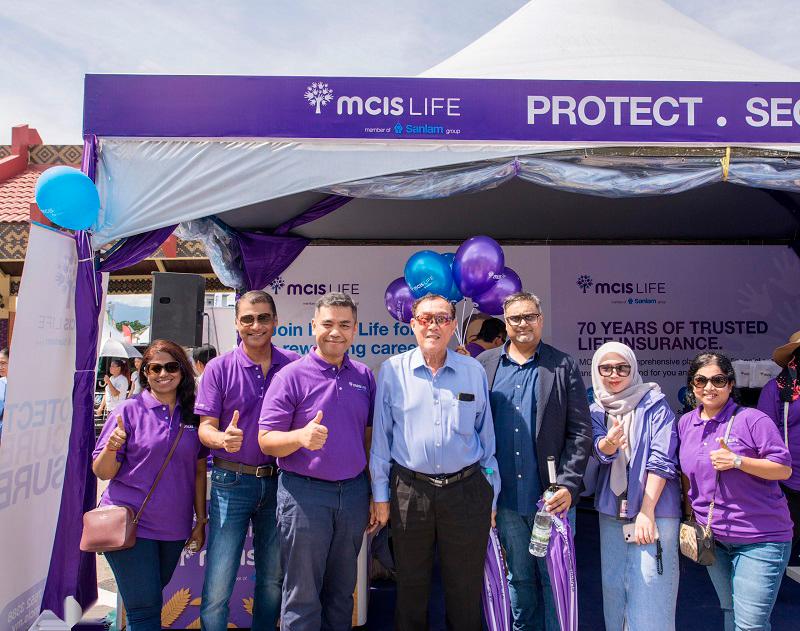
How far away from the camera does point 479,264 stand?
3717mm

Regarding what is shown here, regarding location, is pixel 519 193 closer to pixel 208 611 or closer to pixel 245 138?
pixel 245 138

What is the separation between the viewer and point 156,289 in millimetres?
4902

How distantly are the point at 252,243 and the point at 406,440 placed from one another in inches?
150

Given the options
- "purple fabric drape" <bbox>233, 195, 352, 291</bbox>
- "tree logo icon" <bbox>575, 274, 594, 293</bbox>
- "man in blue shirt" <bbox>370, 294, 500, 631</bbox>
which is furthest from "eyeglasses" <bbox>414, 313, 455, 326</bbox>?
"tree logo icon" <bbox>575, 274, 594, 293</bbox>

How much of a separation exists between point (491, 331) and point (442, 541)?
8.03 ft

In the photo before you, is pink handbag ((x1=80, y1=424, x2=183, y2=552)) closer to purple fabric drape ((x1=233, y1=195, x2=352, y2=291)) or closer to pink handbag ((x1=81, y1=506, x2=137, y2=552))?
pink handbag ((x1=81, y1=506, x2=137, y2=552))

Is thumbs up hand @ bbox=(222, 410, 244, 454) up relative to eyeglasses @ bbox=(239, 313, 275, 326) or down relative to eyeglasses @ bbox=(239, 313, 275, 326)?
down

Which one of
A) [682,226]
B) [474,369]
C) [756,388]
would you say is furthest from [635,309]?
[474,369]

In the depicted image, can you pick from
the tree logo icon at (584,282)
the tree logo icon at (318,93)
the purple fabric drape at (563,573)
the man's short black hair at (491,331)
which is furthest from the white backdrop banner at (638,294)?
the purple fabric drape at (563,573)

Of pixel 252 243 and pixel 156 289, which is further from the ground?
pixel 252 243

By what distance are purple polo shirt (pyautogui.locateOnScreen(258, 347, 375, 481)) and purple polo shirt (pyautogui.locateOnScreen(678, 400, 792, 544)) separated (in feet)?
4.38

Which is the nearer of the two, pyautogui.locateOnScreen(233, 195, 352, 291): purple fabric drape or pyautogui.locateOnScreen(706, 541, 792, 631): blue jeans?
pyautogui.locateOnScreen(706, 541, 792, 631): blue jeans

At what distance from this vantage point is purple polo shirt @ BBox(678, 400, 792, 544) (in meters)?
2.29

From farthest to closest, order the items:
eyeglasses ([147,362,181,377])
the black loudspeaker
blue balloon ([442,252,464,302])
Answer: the black loudspeaker, blue balloon ([442,252,464,302]), eyeglasses ([147,362,181,377])
